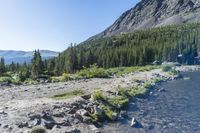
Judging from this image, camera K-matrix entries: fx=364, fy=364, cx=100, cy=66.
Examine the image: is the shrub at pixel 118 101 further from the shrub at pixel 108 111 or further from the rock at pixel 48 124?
the rock at pixel 48 124

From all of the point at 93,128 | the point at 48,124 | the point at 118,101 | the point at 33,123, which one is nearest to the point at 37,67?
the point at 118,101

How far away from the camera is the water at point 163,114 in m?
37.4

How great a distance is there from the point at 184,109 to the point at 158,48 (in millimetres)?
144618

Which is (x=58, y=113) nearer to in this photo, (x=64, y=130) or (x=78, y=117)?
(x=78, y=117)

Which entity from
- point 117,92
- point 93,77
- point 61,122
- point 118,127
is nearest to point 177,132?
point 118,127

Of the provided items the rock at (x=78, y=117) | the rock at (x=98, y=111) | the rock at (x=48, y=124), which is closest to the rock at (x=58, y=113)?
the rock at (x=78, y=117)

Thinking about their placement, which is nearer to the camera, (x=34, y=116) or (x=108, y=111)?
(x=34, y=116)

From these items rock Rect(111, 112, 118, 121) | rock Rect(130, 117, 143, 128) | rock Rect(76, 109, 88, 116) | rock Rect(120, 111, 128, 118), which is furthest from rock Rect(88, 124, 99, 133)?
rock Rect(120, 111, 128, 118)

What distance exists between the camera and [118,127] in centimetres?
3769

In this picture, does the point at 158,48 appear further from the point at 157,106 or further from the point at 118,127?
the point at 118,127

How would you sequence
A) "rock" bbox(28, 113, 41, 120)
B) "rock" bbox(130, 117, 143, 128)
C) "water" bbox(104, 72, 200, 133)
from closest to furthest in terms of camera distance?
"rock" bbox(28, 113, 41, 120), "water" bbox(104, 72, 200, 133), "rock" bbox(130, 117, 143, 128)

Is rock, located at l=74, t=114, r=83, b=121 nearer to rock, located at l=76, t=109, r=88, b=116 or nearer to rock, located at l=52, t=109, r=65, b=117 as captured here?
rock, located at l=76, t=109, r=88, b=116

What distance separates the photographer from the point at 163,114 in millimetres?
44969

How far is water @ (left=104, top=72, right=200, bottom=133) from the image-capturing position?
37406 millimetres
